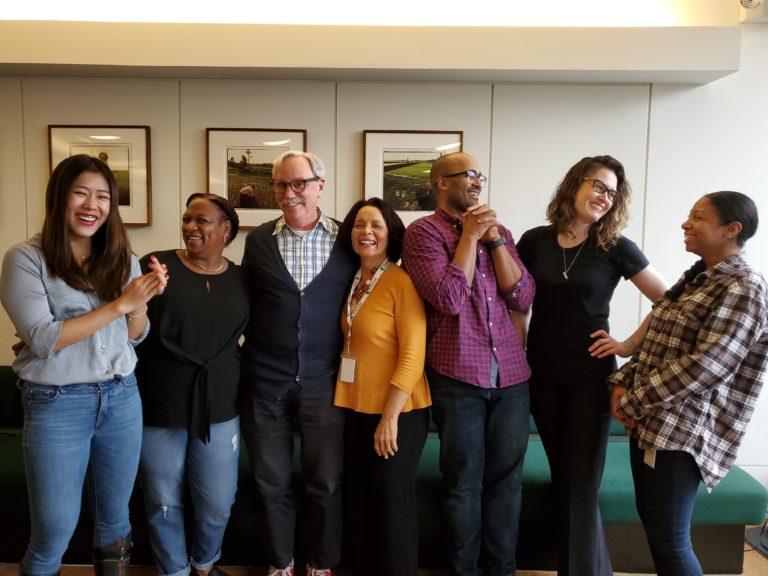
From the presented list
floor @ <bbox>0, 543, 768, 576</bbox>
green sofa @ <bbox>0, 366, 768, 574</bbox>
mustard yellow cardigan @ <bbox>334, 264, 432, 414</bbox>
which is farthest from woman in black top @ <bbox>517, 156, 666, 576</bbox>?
floor @ <bbox>0, 543, 768, 576</bbox>

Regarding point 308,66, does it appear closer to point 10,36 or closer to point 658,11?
point 10,36

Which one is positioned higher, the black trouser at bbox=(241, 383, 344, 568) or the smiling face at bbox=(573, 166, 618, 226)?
the smiling face at bbox=(573, 166, 618, 226)

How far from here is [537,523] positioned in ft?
8.33

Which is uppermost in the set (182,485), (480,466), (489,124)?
(489,124)

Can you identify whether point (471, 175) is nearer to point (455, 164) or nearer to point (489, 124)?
point (455, 164)

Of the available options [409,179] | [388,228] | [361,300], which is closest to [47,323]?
[361,300]

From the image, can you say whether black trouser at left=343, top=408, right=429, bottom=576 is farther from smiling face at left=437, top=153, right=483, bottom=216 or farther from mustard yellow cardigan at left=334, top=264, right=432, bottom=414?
smiling face at left=437, top=153, right=483, bottom=216

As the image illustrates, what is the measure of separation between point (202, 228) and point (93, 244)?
1.28 feet

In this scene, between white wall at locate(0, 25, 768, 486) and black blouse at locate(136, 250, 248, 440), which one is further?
white wall at locate(0, 25, 768, 486)

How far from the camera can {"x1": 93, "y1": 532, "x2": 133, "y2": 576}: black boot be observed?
193cm

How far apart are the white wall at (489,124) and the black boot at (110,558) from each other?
223 centimetres

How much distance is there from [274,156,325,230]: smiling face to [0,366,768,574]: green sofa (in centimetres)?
126

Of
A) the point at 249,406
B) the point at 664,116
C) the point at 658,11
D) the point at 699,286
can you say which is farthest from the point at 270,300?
the point at 658,11

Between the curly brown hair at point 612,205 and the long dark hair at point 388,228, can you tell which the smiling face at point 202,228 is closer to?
the long dark hair at point 388,228
